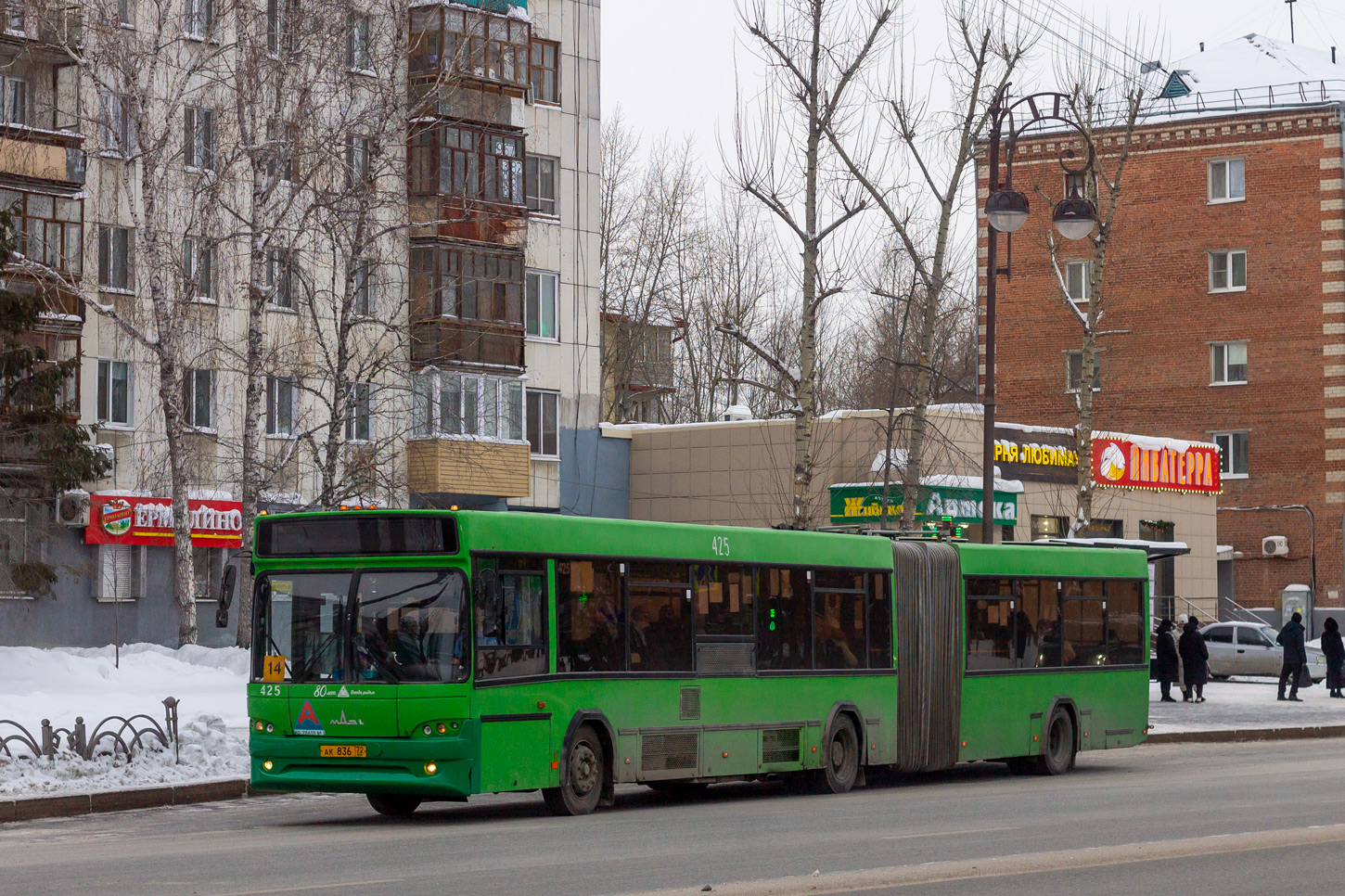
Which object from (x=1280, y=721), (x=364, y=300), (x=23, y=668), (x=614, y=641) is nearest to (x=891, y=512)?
(x=364, y=300)

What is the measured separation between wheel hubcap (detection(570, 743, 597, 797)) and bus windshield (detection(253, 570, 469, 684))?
151 centimetres

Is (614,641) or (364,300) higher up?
(364,300)

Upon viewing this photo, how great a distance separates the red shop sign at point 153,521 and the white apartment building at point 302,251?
0.07 meters

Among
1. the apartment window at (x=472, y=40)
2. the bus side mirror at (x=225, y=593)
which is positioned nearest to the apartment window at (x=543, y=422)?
the apartment window at (x=472, y=40)

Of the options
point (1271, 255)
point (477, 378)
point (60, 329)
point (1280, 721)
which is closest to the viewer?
point (1280, 721)

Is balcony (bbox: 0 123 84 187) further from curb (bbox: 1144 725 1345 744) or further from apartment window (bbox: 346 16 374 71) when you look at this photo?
curb (bbox: 1144 725 1345 744)

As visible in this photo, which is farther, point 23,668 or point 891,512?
point 891,512

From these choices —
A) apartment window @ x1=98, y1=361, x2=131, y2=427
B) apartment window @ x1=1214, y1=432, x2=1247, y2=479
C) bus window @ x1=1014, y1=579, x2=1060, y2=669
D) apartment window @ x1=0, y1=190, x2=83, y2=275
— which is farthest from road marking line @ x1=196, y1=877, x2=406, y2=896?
apartment window @ x1=1214, y1=432, x2=1247, y2=479

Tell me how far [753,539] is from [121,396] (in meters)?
25.9

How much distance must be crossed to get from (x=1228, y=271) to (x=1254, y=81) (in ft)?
20.8

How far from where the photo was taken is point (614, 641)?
685 inches

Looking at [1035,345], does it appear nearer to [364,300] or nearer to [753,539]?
[364,300]

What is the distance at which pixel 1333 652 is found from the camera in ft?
126

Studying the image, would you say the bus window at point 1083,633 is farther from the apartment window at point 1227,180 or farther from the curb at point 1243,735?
the apartment window at point 1227,180
